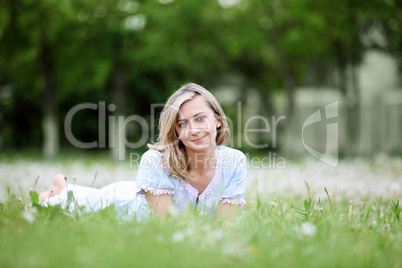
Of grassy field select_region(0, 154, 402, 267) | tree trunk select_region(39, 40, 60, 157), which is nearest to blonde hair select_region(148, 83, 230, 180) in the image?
grassy field select_region(0, 154, 402, 267)

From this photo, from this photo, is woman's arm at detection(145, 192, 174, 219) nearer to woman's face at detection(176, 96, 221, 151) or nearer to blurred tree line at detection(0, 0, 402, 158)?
woman's face at detection(176, 96, 221, 151)

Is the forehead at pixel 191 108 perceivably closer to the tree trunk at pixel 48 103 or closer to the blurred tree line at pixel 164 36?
the blurred tree line at pixel 164 36

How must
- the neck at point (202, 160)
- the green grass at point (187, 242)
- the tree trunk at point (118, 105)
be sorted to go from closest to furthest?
the green grass at point (187, 242) < the neck at point (202, 160) < the tree trunk at point (118, 105)

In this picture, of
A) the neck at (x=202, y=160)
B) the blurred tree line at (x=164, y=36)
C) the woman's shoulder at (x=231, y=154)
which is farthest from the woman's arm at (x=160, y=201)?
the blurred tree line at (x=164, y=36)

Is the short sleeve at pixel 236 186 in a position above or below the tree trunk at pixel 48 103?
below

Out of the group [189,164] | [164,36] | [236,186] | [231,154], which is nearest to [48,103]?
[164,36]

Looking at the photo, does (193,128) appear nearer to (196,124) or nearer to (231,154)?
(196,124)

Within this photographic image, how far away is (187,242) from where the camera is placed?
7.08ft

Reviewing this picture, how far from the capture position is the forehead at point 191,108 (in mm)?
3531

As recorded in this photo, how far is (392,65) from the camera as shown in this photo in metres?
14.8

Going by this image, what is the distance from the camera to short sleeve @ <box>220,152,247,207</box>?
356 cm

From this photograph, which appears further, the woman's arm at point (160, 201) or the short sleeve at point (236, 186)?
the short sleeve at point (236, 186)

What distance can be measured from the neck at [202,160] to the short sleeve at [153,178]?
29 centimetres

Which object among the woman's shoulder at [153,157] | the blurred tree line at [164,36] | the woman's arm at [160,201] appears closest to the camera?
the woman's arm at [160,201]
